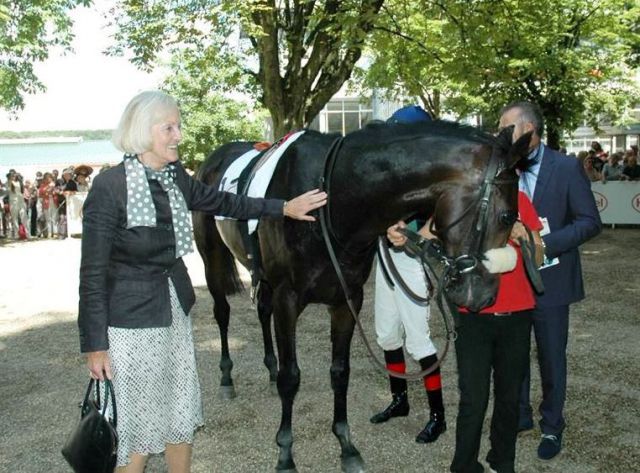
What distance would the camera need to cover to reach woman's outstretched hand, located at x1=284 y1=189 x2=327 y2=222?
342 cm

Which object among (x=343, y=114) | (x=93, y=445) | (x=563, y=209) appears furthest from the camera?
(x=343, y=114)

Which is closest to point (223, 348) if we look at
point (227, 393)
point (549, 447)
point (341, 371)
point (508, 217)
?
point (227, 393)

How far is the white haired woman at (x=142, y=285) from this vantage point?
271 cm

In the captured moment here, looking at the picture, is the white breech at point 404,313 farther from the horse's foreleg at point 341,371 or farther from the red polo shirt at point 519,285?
the red polo shirt at point 519,285

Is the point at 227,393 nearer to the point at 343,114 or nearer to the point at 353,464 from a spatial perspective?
the point at 353,464

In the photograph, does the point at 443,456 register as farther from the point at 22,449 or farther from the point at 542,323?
the point at 22,449

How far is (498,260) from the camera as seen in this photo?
9.45 feet

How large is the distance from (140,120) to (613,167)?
17011 millimetres

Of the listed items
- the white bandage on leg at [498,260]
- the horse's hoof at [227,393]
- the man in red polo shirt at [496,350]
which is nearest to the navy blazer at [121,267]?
the man in red polo shirt at [496,350]

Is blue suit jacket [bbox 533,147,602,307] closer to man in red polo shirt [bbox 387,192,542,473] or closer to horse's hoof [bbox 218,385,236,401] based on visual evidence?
man in red polo shirt [bbox 387,192,542,473]

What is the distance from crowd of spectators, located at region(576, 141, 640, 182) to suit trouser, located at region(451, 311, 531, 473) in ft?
46.1

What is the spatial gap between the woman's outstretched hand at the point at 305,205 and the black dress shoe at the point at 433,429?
176cm

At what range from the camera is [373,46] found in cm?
1305

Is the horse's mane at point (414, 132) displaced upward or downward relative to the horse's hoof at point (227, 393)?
upward
